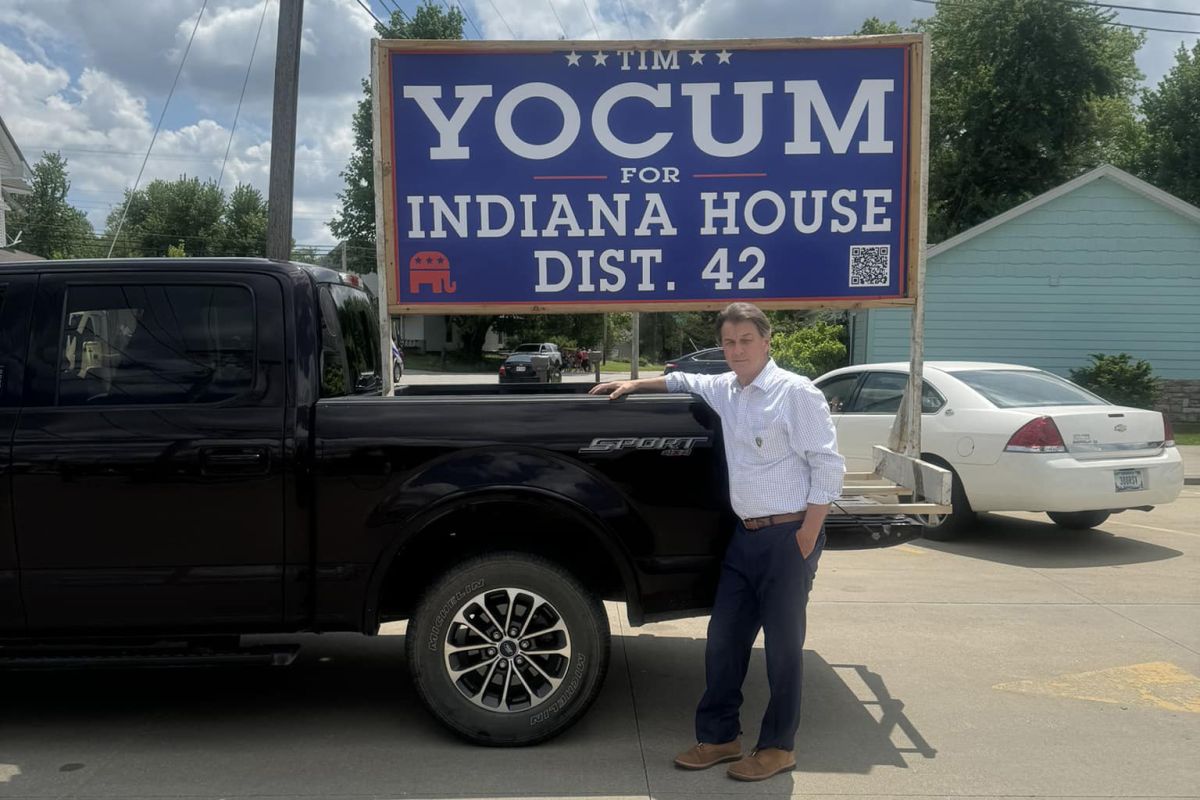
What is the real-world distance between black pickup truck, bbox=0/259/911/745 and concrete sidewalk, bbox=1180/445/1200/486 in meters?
9.24

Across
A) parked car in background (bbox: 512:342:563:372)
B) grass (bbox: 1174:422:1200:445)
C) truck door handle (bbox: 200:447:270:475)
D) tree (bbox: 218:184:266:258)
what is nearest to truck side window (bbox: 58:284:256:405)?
truck door handle (bbox: 200:447:270:475)

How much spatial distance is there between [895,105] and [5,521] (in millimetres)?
4538

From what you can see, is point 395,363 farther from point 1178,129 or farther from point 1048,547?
point 1178,129

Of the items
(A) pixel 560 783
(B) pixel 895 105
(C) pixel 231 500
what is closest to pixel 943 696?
(A) pixel 560 783

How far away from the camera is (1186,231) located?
18406 millimetres

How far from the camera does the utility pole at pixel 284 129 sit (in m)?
9.92

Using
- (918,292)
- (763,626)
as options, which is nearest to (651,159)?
(918,292)

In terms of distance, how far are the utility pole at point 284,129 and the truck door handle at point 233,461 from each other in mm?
6682

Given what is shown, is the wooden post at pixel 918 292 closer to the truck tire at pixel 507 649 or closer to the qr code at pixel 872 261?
the qr code at pixel 872 261

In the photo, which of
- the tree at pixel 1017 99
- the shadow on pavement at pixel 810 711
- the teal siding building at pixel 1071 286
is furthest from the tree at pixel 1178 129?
the shadow on pavement at pixel 810 711

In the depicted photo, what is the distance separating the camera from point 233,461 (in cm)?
374

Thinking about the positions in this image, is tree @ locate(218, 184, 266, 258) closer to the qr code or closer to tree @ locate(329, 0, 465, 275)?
tree @ locate(329, 0, 465, 275)

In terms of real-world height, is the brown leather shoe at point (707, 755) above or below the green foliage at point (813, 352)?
below

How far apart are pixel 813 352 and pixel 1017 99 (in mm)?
15989
